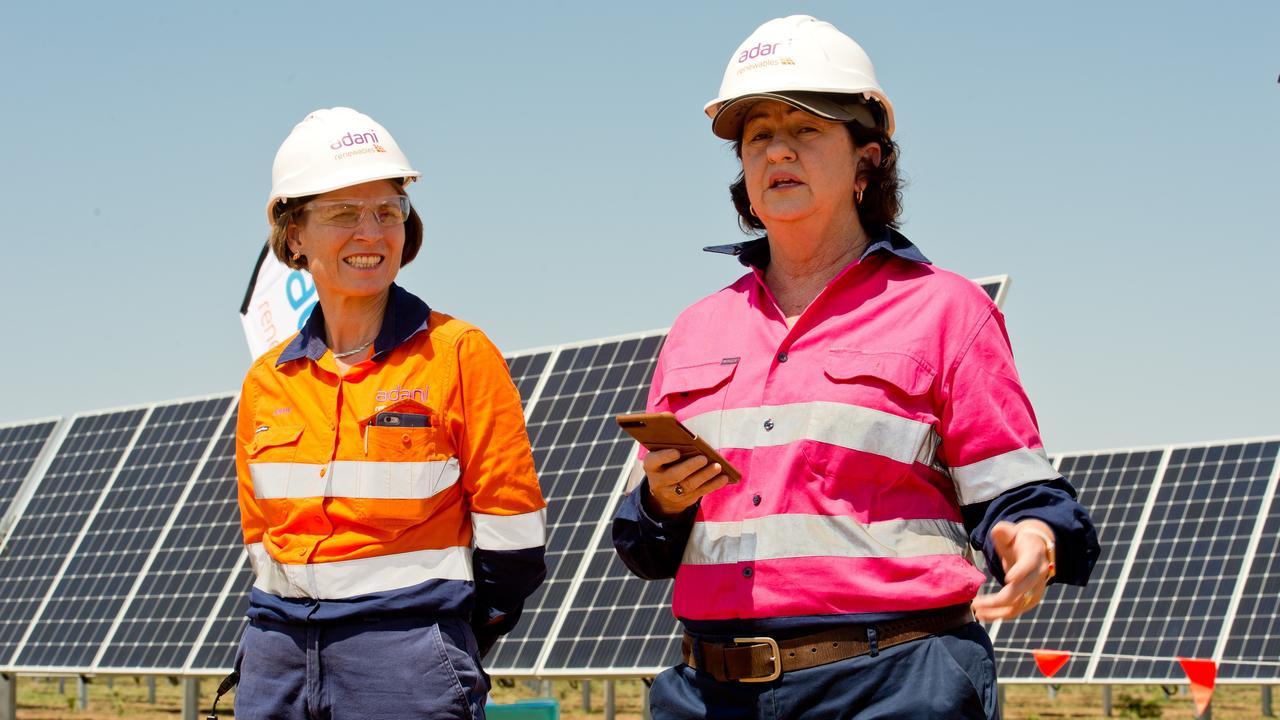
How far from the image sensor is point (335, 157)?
4.32 meters

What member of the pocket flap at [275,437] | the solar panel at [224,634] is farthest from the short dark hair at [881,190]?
the solar panel at [224,634]

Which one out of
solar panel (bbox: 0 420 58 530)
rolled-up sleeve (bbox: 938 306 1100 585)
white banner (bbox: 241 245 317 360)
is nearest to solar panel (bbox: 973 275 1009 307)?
white banner (bbox: 241 245 317 360)

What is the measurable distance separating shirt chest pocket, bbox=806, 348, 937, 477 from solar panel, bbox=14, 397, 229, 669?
498 inches

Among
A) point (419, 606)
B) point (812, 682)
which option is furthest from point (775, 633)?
point (419, 606)

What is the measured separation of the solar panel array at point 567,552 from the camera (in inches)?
490

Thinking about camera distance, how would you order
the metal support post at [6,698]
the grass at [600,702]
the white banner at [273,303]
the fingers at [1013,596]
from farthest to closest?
the grass at [600,702], the metal support post at [6,698], the white banner at [273,303], the fingers at [1013,596]

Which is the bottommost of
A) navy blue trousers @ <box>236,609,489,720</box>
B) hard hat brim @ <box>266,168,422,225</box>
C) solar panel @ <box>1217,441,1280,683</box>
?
solar panel @ <box>1217,441,1280,683</box>

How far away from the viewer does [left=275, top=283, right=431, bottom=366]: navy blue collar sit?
4.27 m

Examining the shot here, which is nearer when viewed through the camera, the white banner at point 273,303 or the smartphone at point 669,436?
the smartphone at point 669,436

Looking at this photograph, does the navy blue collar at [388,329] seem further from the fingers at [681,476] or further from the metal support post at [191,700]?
the metal support post at [191,700]

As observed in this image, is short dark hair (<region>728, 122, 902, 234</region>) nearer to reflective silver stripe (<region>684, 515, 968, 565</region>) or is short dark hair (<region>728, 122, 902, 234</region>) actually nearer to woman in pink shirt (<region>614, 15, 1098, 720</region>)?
woman in pink shirt (<region>614, 15, 1098, 720</region>)

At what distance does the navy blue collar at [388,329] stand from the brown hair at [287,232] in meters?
0.13

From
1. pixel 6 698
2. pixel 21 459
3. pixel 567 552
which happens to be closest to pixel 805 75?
pixel 567 552

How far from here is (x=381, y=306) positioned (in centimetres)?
439
